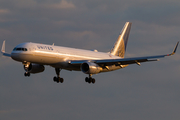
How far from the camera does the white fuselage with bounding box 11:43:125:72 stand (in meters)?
48.2

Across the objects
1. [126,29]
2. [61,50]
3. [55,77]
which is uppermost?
[126,29]

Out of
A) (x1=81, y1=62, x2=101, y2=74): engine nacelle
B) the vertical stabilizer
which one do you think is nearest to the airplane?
(x1=81, y1=62, x2=101, y2=74): engine nacelle

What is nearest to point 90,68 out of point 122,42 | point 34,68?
point 34,68

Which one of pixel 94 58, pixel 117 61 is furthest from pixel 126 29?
pixel 117 61

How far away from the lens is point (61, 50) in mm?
52594

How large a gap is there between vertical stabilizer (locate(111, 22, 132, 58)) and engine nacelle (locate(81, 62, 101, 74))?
1678cm

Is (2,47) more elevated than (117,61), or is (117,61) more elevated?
(2,47)

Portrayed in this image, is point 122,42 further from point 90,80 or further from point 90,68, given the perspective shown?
point 90,68

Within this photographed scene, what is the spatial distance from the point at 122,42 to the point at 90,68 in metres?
22.9

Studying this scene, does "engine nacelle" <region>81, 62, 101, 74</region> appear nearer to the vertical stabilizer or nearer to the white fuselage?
the white fuselage

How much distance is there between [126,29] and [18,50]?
1275 inches

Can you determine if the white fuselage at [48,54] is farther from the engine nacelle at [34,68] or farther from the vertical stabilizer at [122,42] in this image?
the vertical stabilizer at [122,42]

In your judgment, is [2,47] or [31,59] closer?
[31,59]

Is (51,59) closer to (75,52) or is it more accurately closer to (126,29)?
(75,52)
